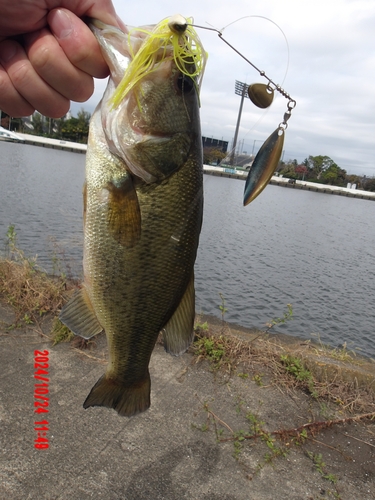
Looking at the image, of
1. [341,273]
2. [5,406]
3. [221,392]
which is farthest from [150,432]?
[341,273]

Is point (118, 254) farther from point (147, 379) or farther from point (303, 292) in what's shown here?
point (303, 292)

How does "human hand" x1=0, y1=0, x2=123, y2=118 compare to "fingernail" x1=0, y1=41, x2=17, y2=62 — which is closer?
"human hand" x1=0, y1=0, x2=123, y2=118

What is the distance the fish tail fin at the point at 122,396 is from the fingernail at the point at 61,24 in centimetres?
168

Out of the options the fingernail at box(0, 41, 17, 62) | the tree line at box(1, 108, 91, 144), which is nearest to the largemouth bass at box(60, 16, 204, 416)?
the fingernail at box(0, 41, 17, 62)

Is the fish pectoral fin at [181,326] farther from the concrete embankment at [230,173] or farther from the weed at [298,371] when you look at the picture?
the concrete embankment at [230,173]

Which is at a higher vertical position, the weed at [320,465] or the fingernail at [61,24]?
the fingernail at [61,24]

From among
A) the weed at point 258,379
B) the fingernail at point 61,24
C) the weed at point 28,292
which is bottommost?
the weed at point 258,379

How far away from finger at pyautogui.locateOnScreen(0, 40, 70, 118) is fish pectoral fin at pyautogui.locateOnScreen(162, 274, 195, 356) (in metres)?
1.20

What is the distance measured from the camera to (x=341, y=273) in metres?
16.0

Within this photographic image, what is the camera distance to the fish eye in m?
1.71

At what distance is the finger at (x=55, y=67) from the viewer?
1776 millimetres

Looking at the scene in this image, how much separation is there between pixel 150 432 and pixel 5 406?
143 cm

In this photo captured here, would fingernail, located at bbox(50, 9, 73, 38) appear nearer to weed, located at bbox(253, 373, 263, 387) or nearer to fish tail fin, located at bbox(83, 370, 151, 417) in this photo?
fish tail fin, located at bbox(83, 370, 151, 417)

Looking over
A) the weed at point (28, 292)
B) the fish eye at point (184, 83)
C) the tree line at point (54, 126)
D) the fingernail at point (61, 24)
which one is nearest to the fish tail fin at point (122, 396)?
the fish eye at point (184, 83)
